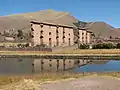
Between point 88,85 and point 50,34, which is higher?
point 50,34

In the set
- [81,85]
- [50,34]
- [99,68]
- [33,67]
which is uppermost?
[50,34]

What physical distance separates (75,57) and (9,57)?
52.7 ft

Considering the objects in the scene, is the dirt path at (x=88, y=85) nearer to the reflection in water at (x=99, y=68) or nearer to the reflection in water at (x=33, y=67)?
the reflection in water at (x=33, y=67)

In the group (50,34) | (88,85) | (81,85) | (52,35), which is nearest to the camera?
(88,85)

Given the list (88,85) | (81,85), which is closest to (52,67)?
(81,85)

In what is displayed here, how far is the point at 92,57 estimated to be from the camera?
2736 inches

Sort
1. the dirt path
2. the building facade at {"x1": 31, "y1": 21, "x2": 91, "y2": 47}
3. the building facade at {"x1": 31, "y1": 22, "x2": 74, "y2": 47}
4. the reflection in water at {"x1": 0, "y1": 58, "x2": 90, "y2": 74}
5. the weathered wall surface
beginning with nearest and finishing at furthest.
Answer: the dirt path
the reflection in water at {"x1": 0, "y1": 58, "x2": 90, "y2": 74}
the building facade at {"x1": 31, "y1": 21, "x2": 91, "y2": 47}
the building facade at {"x1": 31, "y1": 22, "x2": 74, "y2": 47}
the weathered wall surface

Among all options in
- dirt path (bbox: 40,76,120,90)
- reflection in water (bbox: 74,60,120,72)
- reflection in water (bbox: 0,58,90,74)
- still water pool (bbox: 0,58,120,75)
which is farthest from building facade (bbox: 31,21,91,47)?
dirt path (bbox: 40,76,120,90)

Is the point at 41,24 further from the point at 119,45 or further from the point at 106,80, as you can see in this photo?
the point at 106,80

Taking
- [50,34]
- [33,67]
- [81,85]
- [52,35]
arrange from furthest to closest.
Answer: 1. [52,35]
2. [50,34]
3. [33,67]
4. [81,85]

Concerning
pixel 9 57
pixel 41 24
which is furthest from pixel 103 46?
pixel 9 57

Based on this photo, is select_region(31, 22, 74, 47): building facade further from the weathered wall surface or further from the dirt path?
the dirt path

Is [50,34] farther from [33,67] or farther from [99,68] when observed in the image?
[99,68]

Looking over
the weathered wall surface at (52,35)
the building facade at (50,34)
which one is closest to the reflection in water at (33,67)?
the building facade at (50,34)
